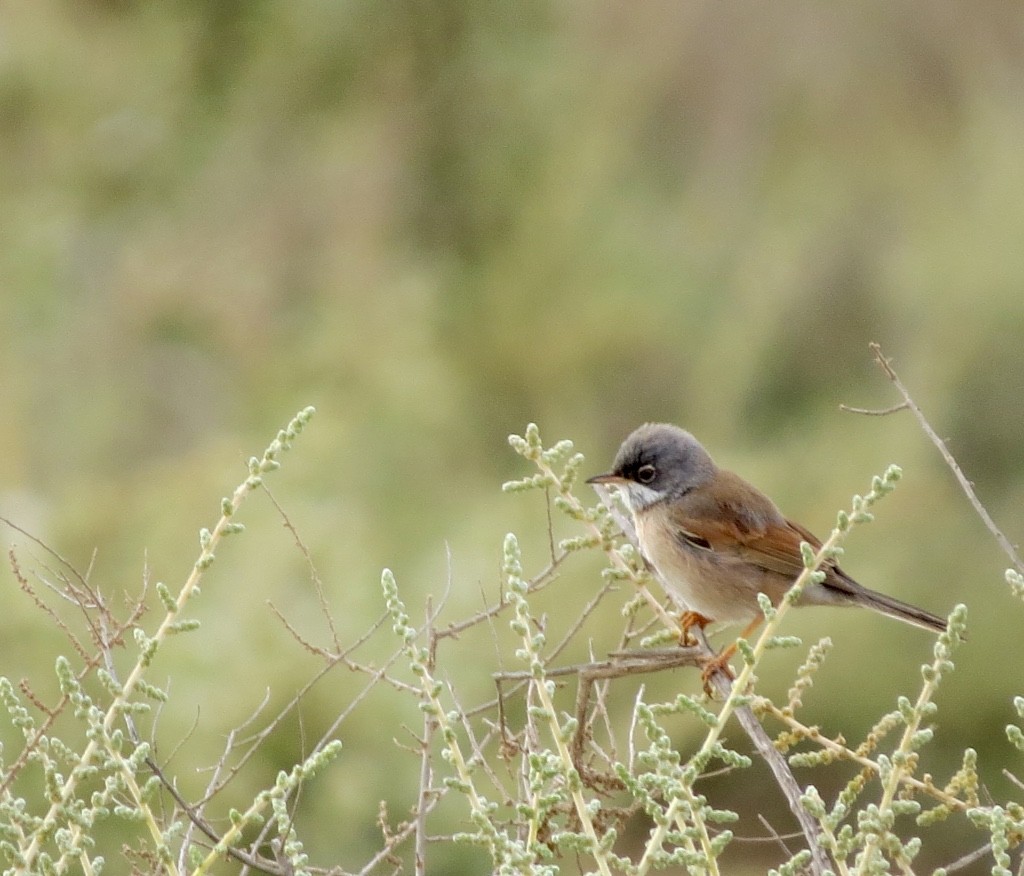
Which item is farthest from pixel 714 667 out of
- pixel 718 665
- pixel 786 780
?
pixel 786 780

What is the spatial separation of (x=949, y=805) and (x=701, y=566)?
7.17 ft

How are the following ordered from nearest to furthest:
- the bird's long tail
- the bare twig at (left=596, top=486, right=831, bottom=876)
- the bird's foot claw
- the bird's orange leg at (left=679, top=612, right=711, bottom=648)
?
1. the bare twig at (left=596, top=486, right=831, bottom=876)
2. the bird's foot claw
3. the bird's orange leg at (left=679, top=612, right=711, bottom=648)
4. the bird's long tail

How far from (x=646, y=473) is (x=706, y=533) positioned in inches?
10.8

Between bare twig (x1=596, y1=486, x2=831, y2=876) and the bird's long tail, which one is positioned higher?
bare twig (x1=596, y1=486, x2=831, y2=876)

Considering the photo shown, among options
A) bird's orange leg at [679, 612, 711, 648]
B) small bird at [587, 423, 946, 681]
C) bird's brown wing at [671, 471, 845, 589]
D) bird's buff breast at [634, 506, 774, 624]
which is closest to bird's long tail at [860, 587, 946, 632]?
small bird at [587, 423, 946, 681]

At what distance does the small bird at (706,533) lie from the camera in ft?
13.7

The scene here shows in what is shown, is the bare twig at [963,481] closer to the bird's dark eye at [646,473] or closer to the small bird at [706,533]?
the small bird at [706,533]

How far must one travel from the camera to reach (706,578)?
4207 mm

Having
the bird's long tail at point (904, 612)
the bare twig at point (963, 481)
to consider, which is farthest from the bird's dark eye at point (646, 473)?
the bare twig at point (963, 481)

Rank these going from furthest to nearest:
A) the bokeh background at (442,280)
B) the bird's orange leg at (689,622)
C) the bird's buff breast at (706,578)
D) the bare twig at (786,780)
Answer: the bokeh background at (442,280) → the bird's buff breast at (706,578) → the bird's orange leg at (689,622) → the bare twig at (786,780)

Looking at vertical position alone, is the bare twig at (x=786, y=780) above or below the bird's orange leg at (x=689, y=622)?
above

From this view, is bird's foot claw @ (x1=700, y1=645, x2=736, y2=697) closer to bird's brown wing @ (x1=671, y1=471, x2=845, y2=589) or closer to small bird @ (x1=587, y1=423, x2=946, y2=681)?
small bird @ (x1=587, y1=423, x2=946, y2=681)

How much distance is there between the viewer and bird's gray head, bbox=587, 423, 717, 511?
14.5 ft

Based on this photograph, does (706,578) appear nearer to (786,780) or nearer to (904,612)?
(904,612)
